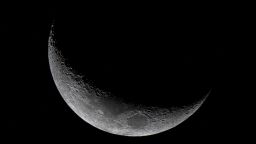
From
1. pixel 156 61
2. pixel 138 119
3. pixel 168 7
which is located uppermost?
pixel 168 7

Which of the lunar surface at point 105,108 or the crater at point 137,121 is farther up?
the lunar surface at point 105,108

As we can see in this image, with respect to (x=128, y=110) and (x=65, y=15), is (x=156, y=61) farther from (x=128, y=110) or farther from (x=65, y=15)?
(x=65, y=15)

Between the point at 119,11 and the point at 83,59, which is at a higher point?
the point at 119,11

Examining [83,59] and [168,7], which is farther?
[83,59]

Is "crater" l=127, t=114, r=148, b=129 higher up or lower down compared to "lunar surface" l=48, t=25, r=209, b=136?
lower down

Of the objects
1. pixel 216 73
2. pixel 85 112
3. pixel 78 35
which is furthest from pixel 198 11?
pixel 85 112
